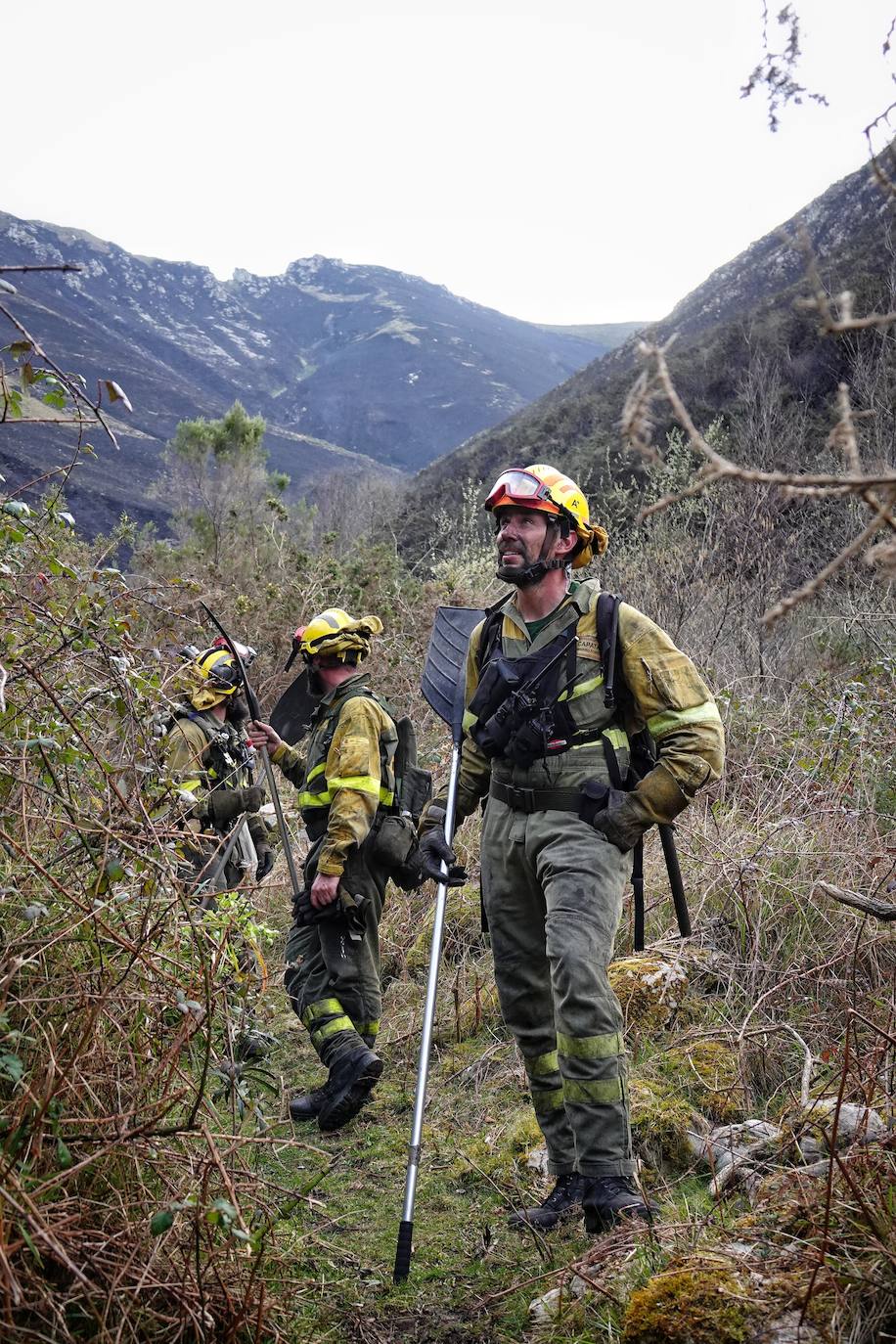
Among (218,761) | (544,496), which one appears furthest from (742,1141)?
(218,761)

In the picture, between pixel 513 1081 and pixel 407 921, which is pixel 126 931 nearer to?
pixel 513 1081

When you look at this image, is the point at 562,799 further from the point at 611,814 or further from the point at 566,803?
the point at 611,814

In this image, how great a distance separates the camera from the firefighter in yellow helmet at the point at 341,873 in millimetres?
4578

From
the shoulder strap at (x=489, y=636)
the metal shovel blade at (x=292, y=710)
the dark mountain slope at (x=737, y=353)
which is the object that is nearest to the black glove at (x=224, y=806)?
the metal shovel blade at (x=292, y=710)

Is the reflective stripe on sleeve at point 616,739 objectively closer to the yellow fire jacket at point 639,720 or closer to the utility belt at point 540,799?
the yellow fire jacket at point 639,720

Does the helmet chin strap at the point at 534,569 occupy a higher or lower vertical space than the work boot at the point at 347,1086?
higher

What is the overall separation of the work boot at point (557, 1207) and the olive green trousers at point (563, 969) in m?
0.06

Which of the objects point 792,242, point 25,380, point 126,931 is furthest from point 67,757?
point 792,242

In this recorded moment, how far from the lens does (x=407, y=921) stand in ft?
21.5

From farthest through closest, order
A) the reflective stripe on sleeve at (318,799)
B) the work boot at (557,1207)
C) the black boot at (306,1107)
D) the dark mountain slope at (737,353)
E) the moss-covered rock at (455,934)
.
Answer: the dark mountain slope at (737,353) < the moss-covered rock at (455,934) < the reflective stripe on sleeve at (318,799) < the black boot at (306,1107) < the work boot at (557,1207)

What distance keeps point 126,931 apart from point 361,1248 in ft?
5.31

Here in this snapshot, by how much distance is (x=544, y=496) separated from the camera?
3662 millimetres

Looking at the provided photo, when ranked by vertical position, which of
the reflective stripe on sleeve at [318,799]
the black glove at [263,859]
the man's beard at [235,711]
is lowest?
the black glove at [263,859]

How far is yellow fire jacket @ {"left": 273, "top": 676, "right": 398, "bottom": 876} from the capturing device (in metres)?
4.61
